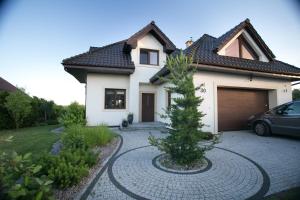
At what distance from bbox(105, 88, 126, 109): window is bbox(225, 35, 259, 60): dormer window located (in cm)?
780

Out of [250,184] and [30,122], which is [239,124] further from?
[30,122]

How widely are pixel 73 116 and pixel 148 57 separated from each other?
706 centimetres

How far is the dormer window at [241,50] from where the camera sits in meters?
10.1

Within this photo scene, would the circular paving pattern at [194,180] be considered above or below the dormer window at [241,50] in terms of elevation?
below

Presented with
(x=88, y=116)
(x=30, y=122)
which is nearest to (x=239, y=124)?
(x=88, y=116)

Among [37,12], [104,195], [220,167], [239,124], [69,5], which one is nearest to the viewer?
[104,195]

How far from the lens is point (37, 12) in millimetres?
5441

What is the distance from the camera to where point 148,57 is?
40.9 feet

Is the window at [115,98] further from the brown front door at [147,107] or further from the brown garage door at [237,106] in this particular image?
the brown garage door at [237,106]

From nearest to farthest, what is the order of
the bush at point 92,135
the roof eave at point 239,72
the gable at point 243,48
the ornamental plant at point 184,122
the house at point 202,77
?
the ornamental plant at point 184,122
the bush at point 92,135
the roof eave at point 239,72
the house at point 202,77
the gable at point 243,48

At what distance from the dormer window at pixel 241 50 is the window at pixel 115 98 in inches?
307

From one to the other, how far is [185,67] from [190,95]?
0.80 meters

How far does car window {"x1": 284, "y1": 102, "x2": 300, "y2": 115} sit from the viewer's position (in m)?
7.16

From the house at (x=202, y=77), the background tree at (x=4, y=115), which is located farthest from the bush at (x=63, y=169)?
the background tree at (x=4, y=115)
